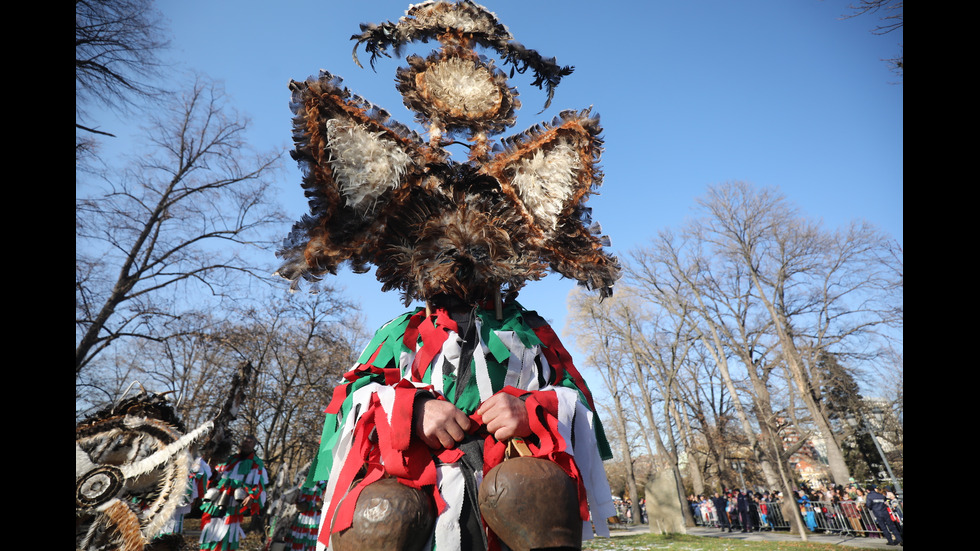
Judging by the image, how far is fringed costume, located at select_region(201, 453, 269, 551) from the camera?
701cm

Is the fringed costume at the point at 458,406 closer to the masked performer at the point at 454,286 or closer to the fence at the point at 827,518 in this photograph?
the masked performer at the point at 454,286

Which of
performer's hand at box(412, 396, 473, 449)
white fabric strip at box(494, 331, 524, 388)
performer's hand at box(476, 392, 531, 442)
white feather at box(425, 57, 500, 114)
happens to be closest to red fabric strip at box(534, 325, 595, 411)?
white fabric strip at box(494, 331, 524, 388)

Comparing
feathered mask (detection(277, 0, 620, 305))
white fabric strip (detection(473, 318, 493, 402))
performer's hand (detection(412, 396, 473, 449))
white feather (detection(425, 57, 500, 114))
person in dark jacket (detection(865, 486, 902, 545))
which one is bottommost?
person in dark jacket (detection(865, 486, 902, 545))

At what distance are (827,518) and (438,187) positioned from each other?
17.9 meters

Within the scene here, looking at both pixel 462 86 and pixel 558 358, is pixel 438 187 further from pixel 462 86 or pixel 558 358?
pixel 558 358

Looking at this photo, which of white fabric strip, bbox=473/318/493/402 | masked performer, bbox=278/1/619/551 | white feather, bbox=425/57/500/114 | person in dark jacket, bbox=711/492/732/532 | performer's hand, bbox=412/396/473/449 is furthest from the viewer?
person in dark jacket, bbox=711/492/732/532

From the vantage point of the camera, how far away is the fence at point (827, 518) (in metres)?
12.4

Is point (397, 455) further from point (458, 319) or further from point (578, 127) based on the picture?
point (578, 127)

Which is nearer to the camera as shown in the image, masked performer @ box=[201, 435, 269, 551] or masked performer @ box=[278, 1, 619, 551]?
masked performer @ box=[278, 1, 619, 551]

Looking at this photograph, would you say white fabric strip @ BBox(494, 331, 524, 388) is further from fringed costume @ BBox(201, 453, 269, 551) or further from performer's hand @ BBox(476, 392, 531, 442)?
fringed costume @ BBox(201, 453, 269, 551)

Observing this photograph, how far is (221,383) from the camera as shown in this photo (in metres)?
17.7

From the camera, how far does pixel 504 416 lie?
5.11ft
